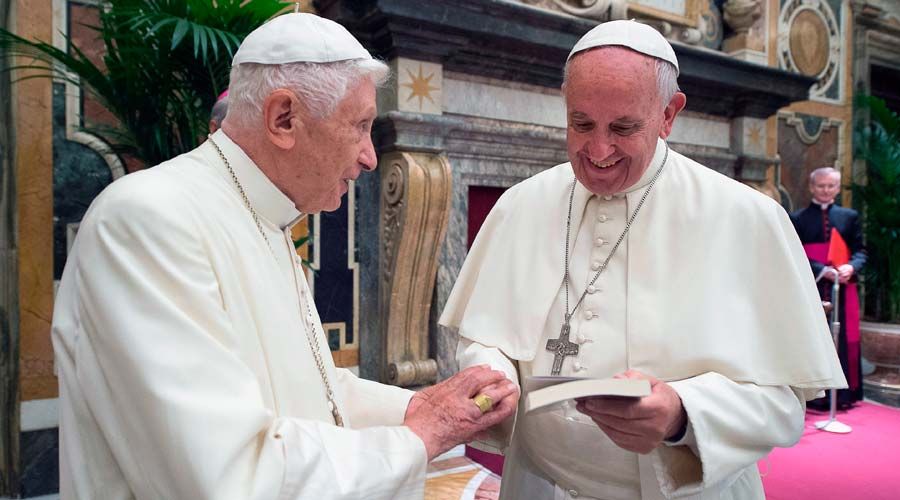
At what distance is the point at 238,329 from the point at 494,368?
67cm

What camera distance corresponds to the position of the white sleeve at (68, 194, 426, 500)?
1.02 m

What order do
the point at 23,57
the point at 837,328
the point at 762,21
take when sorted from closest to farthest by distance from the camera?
the point at 23,57 < the point at 837,328 < the point at 762,21

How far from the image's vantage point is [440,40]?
396cm

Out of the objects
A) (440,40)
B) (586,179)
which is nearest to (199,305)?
(586,179)

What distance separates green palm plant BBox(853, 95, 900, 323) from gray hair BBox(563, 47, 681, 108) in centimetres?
606

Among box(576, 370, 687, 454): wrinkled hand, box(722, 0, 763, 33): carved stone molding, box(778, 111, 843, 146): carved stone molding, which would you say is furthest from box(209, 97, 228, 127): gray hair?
box(778, 111, 843, 146): carved stone molding

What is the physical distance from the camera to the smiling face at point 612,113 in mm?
1523

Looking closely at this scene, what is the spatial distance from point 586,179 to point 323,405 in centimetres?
87

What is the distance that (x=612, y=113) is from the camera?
1.54 metres

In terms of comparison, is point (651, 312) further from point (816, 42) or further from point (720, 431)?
point (816, 42)

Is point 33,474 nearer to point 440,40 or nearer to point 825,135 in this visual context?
point 440,40

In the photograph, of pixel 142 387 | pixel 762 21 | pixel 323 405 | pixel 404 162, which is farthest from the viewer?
pixel 762 21

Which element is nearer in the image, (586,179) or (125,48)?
(586,179)

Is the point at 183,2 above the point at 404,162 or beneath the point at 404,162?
above
